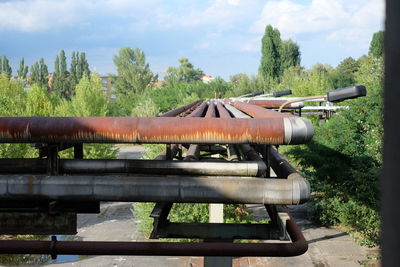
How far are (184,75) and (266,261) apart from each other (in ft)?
286

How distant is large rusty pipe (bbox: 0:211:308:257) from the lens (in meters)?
2.38

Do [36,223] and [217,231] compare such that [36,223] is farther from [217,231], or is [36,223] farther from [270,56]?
[270,56]

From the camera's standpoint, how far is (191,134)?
2215 mm

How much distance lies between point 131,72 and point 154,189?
76967 millimetres

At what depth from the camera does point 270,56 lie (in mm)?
57031

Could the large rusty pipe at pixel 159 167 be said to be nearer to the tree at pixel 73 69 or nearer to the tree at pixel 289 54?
the tree at pixel 289 54

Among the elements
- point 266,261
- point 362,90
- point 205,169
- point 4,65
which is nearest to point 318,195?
point 266,261

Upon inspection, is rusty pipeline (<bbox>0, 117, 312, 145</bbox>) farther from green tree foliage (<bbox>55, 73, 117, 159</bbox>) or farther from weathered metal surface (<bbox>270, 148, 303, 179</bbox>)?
green tree foliage (<bbox>55, 73, 117, 159</bbox>)

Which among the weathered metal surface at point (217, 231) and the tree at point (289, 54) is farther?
the tree at point (289, 54)

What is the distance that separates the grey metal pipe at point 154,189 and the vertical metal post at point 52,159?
0.15m

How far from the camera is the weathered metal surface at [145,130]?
2.21 metres

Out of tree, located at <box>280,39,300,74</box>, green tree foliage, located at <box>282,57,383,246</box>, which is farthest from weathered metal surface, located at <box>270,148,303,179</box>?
tree, located at <box>280,39,300,74</box>

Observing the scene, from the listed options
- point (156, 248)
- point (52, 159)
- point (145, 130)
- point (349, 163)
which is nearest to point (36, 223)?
point (52, 159)

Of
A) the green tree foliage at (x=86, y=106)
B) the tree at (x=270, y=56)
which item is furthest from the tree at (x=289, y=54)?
the green tree foliage at (x=86, y=106)
